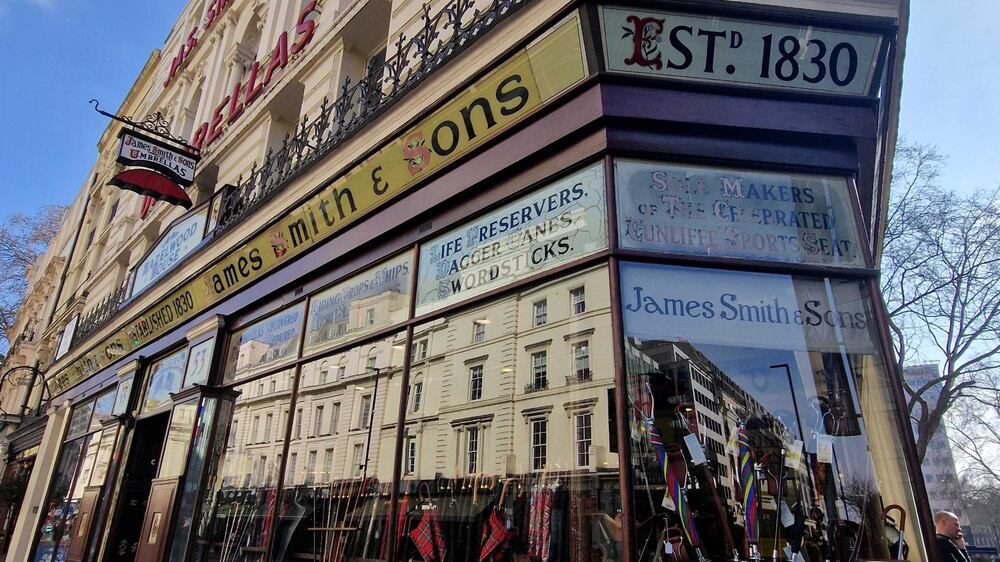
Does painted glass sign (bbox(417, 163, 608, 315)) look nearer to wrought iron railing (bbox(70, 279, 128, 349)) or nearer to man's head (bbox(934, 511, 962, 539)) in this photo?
man's head (bbox(934, 511, 962, 539))

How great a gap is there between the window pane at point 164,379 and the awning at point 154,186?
135 inches

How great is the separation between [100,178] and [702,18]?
84.1 ft

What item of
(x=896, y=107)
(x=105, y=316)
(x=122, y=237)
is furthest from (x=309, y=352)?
(x=122, y=237)

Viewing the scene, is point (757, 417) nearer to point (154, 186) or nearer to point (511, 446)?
point (511, 446)

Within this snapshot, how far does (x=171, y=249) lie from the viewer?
10.8 metres

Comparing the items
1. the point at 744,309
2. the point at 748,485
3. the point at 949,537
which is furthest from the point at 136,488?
the point at 949,537

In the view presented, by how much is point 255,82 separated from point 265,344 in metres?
6.71

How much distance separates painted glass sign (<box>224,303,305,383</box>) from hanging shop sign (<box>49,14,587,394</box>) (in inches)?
28.2

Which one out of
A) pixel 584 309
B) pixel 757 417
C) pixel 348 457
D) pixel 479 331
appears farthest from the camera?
pixel 348 457

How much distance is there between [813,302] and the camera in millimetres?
3969

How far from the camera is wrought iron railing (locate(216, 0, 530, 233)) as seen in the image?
5629 millimetres

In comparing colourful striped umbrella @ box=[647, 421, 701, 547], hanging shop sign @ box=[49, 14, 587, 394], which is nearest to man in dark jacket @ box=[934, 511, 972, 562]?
colourful striped umbrella @ box=[647, 421, 701, 547]

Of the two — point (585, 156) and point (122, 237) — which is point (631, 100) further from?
point (122, 237)

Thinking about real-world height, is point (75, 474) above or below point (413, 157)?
below
